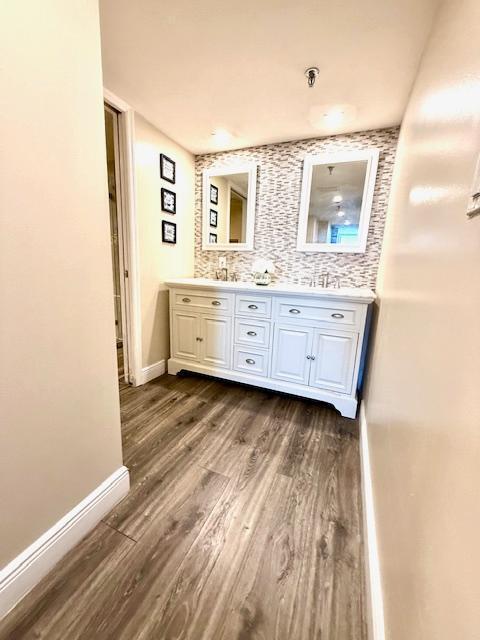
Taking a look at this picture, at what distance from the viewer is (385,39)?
1354 millimetres

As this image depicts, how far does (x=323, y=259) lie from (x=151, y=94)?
→ 1.84 metres

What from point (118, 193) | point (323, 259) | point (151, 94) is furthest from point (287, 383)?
point (151, 94)

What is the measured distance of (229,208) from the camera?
282cm

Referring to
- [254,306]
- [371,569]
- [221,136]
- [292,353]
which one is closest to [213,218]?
[221,136]

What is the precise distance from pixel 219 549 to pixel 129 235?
7.07 ft

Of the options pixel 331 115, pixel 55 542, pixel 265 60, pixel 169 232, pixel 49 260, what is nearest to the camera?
pixel 49 260

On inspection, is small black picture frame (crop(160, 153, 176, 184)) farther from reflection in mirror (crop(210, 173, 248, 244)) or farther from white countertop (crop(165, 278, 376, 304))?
white countertop (crop(165, 278, 376, 304))

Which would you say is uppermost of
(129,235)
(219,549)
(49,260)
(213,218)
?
(213,218)

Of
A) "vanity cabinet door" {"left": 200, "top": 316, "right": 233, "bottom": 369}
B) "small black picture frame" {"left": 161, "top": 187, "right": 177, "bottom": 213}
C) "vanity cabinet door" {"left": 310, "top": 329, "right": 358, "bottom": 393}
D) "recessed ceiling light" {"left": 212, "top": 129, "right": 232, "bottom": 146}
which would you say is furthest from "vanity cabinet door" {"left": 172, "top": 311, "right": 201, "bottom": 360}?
"recessed ceiling light" {"left": 212, "top": 129, "right": 232, "bottom": 146}

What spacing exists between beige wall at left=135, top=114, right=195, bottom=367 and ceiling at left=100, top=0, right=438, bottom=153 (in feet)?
0.81

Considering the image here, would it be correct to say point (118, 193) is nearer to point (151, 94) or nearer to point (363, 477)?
point (151, 94)

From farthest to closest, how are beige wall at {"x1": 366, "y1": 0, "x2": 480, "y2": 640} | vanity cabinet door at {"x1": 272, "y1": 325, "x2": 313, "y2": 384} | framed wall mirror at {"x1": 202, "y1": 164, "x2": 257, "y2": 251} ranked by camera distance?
framed wall mirror at {"x1": 202, "y1": 164, "x2": 257, "y2": 251}, vanity cabinet door at {"x1": 272, "y1": 325, "x2": 313, "y2": 384}, beige wall at {"x1": 366, "y1": 0, "x2": 480, "y2": 640}

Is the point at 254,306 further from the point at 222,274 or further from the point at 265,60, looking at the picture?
the point at 265,60

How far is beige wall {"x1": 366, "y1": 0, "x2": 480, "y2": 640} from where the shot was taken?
1.43 ft
